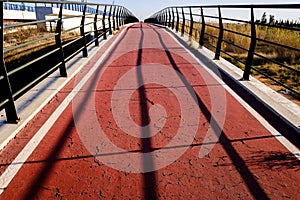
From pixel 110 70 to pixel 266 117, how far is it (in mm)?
3602

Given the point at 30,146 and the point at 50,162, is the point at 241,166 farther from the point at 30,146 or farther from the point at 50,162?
the point at 30,146

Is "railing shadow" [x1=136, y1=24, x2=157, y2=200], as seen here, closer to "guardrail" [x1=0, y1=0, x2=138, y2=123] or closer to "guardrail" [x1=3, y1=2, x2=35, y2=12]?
"guardrail" [x1=0, y1=0, x2=138, y2=123]

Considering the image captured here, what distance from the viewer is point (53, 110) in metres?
3.89

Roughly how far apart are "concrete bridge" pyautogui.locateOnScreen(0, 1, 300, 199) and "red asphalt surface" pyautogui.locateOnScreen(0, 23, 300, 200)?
0.01 meters

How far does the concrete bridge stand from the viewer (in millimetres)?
2434

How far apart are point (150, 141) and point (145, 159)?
367mm

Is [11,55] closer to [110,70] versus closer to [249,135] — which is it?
[110,70]

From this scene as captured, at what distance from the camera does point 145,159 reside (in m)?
2.82

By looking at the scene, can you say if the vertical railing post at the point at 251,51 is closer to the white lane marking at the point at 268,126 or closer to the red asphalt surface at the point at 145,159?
the white lane marking at the point at 268,126

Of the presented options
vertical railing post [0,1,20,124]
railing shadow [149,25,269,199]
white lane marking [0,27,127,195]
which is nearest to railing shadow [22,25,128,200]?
white lane marking [0,27,127,195]

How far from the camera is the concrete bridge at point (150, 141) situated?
2434 millimetres

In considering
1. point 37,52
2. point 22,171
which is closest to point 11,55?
point 37,52

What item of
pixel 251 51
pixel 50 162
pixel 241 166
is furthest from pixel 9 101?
pixel 251 51

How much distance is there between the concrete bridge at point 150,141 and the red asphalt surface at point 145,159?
0.03 feet
